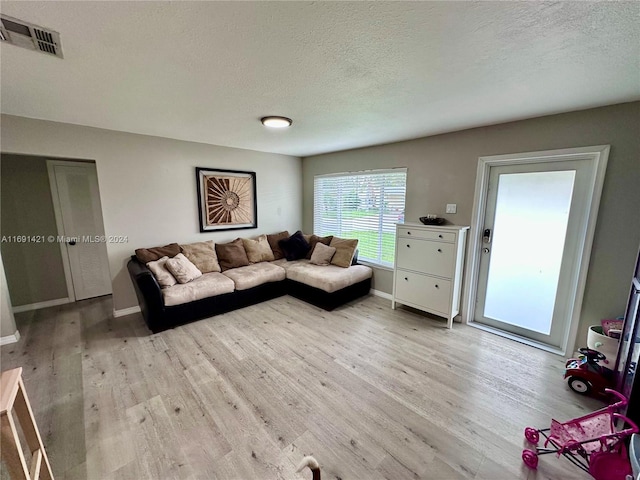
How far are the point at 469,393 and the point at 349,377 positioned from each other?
0.96 metres

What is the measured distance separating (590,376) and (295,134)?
3679 mm

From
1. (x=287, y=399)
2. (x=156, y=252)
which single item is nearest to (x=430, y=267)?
(x=287, y=399)

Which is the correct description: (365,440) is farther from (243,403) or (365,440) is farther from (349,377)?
(243,403)

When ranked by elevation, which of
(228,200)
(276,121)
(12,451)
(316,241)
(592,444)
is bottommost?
(592,444)

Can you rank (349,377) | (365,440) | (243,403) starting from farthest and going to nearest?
1. (349,377)
2. (243,403)
3. (365,440)

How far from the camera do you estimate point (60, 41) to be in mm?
1386

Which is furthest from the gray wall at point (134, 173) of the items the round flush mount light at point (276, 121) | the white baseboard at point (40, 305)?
the round flush mount light at point (276, 121)

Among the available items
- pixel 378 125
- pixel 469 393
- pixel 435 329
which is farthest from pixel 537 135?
pixel 469 393

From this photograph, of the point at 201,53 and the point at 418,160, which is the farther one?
the point at 418,160

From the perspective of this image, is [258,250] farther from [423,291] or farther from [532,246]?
[532,246]

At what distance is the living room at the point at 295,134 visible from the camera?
129 cm

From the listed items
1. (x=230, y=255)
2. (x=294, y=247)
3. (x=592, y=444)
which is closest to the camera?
(x=592, y=444)

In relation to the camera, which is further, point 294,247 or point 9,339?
point 294,247

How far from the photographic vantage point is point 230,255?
13.4 feet
